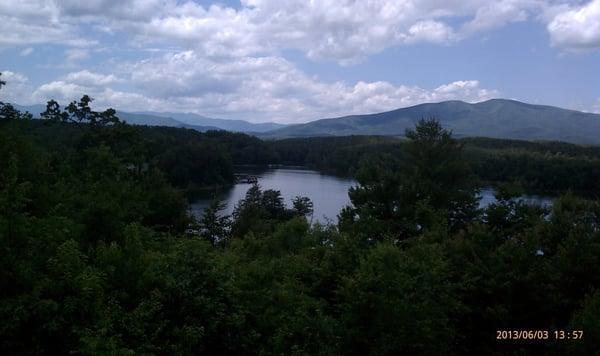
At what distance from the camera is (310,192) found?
5525cm

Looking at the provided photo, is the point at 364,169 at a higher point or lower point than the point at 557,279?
higher

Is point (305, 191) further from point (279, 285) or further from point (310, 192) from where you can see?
point (279, 285)

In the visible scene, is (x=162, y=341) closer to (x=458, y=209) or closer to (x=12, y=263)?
(x=12, y=263)

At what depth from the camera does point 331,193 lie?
54219 mm

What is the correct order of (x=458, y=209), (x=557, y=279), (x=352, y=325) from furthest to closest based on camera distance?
1. (x=458, y=209)
2. (x=557, y=279)
3. (x=352, y=325)

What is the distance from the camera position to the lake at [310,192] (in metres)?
41.7

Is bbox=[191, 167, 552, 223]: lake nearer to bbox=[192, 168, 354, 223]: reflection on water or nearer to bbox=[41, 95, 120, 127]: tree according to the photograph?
bbox=[192, 168, 354, 223]: reflection on water

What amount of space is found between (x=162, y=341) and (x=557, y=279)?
632 cm

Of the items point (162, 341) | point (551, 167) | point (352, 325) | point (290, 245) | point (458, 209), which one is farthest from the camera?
point (551, 167)

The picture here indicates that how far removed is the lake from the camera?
137 feet

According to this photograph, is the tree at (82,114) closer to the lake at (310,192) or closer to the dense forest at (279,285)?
the dense forest at (279,285)

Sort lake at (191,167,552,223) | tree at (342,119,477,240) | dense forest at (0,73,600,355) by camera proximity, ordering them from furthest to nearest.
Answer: lake at (191,167,552,223) < tree at (342,119,477,240) < dense forest at (0,73,600,355)

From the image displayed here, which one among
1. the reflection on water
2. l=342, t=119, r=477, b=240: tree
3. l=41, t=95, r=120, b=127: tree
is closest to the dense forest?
l=342, t=119, r=477, b=240: tree

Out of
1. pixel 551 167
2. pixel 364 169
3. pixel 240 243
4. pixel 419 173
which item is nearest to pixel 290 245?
pixel 240 243
